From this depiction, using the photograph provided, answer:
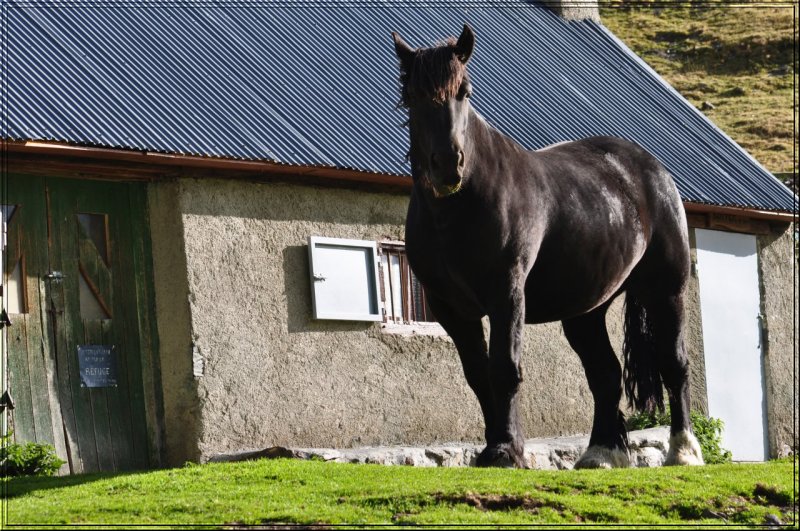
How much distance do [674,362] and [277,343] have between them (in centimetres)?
401

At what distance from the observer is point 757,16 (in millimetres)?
59156

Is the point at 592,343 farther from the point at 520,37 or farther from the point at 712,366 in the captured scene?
the point at 520,37

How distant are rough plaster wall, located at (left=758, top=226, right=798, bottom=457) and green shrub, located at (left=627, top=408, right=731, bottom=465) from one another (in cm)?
198

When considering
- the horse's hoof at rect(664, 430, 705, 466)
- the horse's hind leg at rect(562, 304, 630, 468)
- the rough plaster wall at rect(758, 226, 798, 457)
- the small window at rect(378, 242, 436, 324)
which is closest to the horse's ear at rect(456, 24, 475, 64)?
the horse's hind leg at rect(562, 304, 630, 468)

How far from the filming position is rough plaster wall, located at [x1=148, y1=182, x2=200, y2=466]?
38.6 feet

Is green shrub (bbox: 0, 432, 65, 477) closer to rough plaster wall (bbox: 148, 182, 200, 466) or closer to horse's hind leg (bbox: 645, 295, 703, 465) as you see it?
rough plaster wall (bbox: 148, 182, 200, 466)

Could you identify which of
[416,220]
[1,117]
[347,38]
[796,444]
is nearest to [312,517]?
[416,220]

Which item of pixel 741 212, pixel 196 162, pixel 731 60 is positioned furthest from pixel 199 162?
pixel 731 60

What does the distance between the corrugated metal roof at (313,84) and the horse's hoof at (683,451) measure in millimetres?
4432

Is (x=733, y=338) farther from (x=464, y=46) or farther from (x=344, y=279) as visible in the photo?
(x=464, y=46)

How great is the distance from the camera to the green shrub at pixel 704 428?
1462 centimetres

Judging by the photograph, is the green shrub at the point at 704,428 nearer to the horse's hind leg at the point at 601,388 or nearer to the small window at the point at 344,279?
Answer: the small window at the point at 344,279

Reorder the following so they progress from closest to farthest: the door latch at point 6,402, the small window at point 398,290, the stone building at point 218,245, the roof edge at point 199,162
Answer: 1. the roof edge at point 199,162
2. the door latch at point 6,402
3. the stone building at point 218,245
4. the small window at point 398,290

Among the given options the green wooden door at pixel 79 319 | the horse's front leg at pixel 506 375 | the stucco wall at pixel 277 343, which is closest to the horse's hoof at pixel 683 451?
the horse's front leg at pixel 506 375
